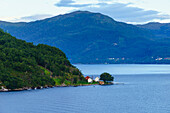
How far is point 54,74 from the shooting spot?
656ft

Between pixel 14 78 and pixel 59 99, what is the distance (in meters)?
43.8

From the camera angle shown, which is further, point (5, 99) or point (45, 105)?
point (5, 99)

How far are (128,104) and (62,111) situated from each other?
96.4 feet

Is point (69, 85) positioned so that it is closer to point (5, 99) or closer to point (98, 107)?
point (5, 99)

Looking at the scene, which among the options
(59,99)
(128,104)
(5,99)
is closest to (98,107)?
(128,104)

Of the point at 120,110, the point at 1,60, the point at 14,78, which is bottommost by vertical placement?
the point at 120,110

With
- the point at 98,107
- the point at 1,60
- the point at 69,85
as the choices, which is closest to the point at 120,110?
the point at 98,107

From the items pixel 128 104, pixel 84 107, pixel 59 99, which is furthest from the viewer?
pixel 59 99

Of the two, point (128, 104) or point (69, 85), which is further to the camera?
point (69, 85)

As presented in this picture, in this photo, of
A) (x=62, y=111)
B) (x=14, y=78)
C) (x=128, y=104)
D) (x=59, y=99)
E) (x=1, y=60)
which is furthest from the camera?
(x=1, y=60)

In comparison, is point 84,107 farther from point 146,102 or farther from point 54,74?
point 54,74

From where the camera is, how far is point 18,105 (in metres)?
113

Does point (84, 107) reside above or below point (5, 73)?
below

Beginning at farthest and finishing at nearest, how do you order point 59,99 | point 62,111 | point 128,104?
point 59,99
point 128,104
point 62,111
